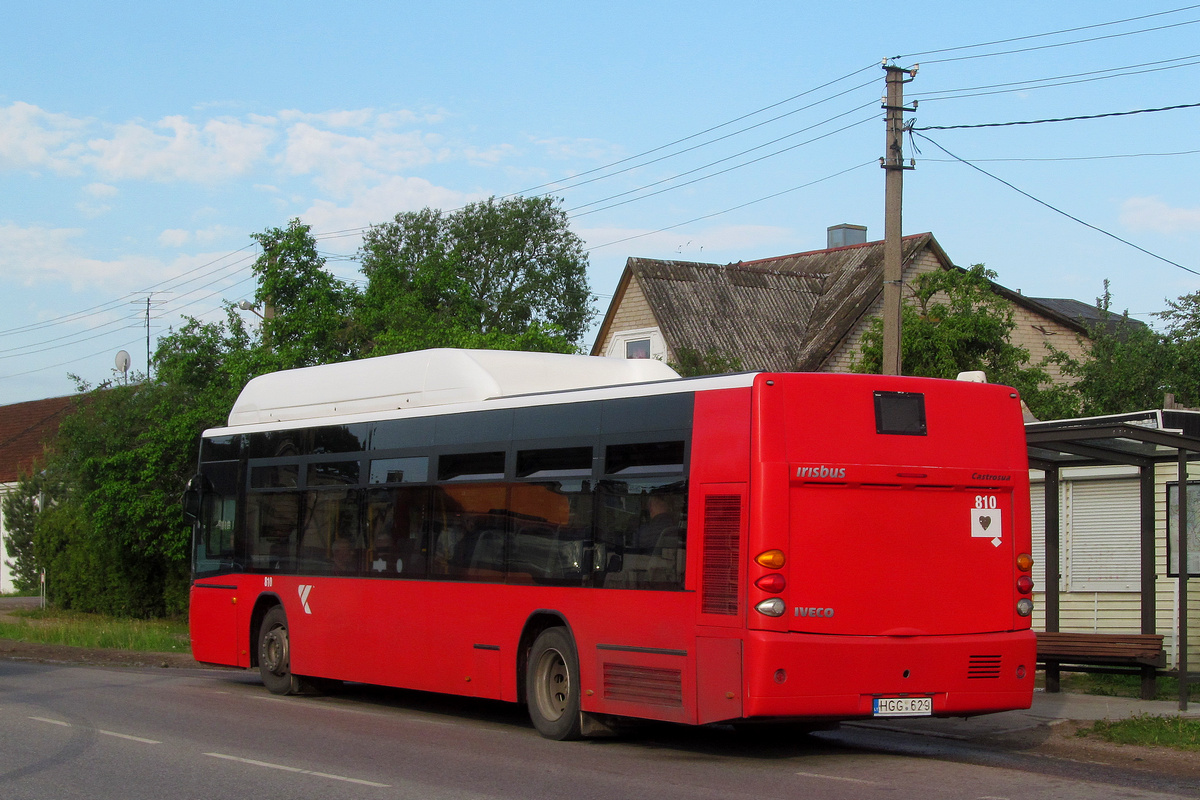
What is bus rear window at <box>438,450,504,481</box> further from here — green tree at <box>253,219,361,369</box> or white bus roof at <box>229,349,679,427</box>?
green tree at <box>253,219,361,369</box>

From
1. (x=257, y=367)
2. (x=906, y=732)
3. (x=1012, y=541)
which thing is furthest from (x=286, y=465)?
(x=257, y=367)

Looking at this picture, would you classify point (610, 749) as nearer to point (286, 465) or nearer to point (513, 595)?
point (513, 595)

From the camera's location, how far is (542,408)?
1206 cm

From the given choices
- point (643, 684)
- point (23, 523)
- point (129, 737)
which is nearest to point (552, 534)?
point (643, 684)

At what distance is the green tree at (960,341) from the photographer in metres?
24.6

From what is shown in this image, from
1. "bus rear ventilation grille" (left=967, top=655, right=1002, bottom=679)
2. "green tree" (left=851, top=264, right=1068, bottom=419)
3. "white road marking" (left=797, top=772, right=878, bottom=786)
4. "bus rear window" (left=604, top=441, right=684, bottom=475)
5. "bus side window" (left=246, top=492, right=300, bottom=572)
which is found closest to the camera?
"white road marking" (left=797, top=772, right=878, bottom=786)

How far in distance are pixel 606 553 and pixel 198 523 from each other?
822 cm

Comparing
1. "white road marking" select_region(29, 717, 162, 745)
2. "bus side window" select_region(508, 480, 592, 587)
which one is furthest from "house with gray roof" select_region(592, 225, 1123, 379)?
"white road marking" select_region(29, 717, 162, 745)

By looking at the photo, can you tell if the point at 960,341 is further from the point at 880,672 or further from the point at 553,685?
the point at 880,672

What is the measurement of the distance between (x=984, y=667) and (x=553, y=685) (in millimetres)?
3617

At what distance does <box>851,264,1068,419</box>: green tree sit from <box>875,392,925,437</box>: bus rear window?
568 inches

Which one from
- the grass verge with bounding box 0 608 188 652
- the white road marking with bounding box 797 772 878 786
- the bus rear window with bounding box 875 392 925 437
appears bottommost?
the grass verge with bounding box 0 608 188 652

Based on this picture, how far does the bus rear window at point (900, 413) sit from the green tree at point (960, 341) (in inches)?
568

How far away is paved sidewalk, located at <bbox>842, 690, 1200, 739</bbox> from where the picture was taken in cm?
1219
